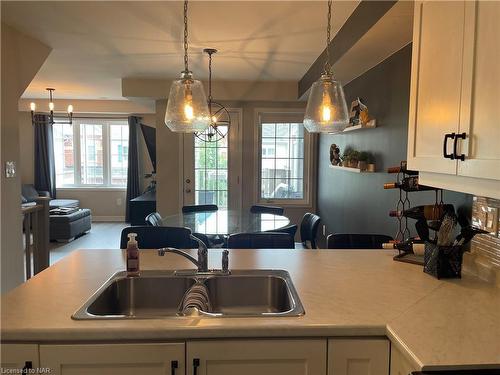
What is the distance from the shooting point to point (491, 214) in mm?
1610

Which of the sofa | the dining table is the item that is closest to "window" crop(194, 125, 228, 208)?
the dining table

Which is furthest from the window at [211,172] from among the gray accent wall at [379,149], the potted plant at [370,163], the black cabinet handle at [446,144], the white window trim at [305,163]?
the black cabinet handle at [446,144]

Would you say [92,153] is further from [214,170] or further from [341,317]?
[341,317]

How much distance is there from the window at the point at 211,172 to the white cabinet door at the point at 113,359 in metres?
4.63

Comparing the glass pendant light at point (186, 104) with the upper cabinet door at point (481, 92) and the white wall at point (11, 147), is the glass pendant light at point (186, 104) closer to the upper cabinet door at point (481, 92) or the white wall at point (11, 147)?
the upper cabinet door at point (481, 92)

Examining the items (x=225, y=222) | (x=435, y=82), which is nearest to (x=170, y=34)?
(x=225, y=222)

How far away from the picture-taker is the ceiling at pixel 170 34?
108 inches

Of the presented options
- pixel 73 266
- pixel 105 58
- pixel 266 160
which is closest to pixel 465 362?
pixel 73 266

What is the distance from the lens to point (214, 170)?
19.2 ft

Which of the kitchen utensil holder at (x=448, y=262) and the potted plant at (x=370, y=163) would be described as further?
the potted plant at (x=370, y=163)

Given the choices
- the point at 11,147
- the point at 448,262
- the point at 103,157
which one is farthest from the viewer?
the point at 103,157

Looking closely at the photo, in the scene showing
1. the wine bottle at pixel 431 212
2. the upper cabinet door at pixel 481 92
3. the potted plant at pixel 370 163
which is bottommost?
the wine bottle at pixel 431 212

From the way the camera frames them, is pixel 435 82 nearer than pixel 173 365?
No

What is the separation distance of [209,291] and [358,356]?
2.38 feet
